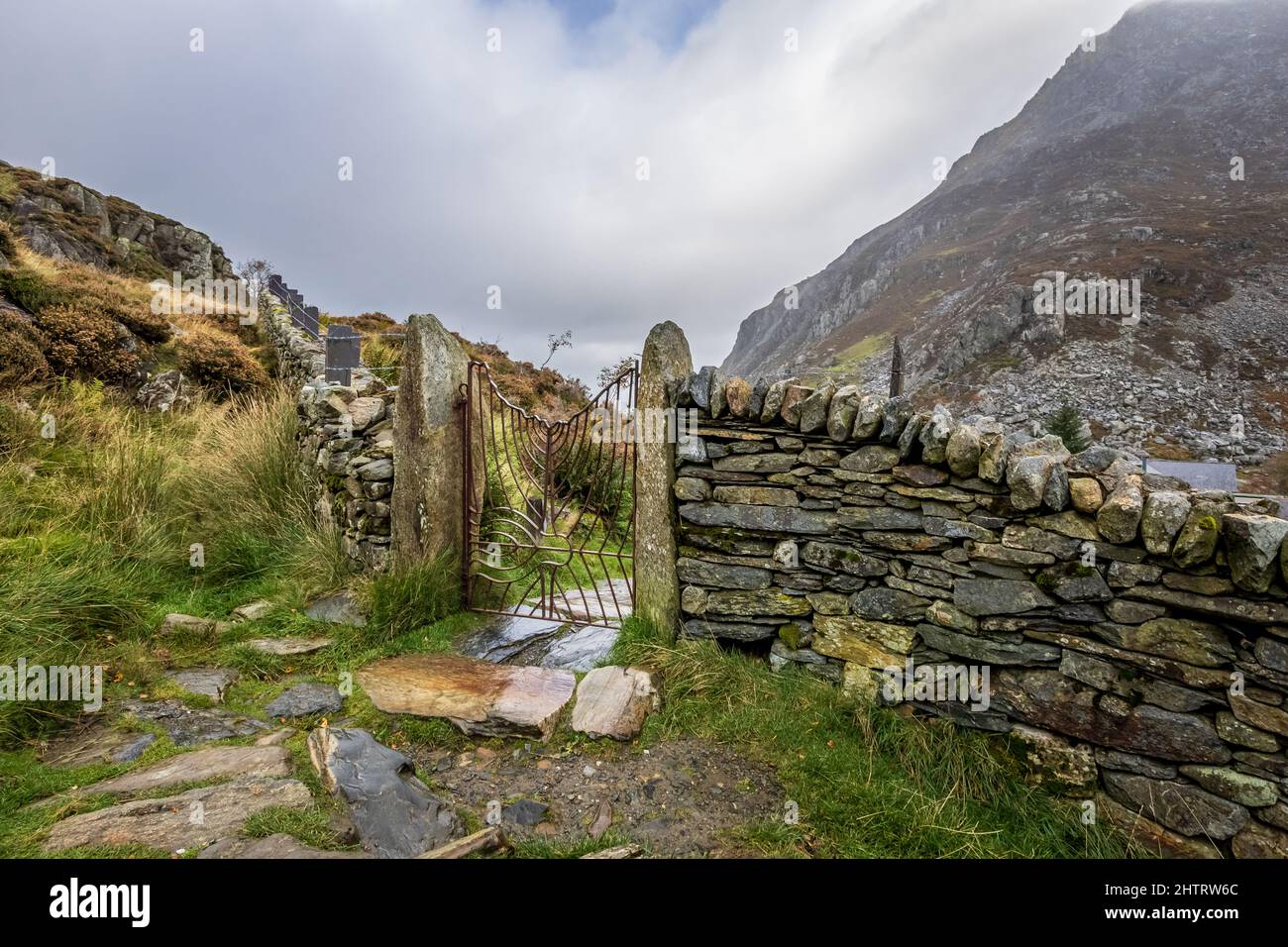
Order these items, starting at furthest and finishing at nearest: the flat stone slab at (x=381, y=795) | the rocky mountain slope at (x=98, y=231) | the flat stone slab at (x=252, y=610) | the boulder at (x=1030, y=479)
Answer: the rocky mountain slope at (x=98, y=231)
the flat stone slab at (x=252, y=610)
the boulder at (x=1030, y=479)
the flat stone slab at (x=381, y=795)

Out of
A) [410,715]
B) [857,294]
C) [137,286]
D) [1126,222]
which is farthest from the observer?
[857,294]

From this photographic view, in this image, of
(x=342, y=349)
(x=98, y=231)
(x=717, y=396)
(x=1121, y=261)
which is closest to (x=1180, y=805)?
(x=717, y=396)

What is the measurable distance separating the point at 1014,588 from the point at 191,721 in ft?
16.6

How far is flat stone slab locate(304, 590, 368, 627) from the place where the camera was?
16.0 feet

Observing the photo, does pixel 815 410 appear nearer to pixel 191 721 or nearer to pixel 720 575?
pixel 720 575

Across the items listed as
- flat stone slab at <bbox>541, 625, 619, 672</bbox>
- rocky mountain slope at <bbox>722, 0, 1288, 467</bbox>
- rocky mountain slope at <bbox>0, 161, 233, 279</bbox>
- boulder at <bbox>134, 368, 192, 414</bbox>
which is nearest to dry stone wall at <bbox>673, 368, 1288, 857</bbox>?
flat stone slab at <bbox>541, 625, 619, 672</bbox>

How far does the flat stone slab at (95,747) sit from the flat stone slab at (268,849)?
131 cm

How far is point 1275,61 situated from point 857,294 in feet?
197

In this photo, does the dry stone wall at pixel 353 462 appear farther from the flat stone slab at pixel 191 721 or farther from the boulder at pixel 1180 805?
the boulder at pixel 1180 805

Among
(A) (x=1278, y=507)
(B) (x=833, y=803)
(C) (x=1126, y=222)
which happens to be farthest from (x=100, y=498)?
(C) (x=1126, y=222)

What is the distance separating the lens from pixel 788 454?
12.8 feet

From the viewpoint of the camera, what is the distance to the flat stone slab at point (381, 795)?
2459mm

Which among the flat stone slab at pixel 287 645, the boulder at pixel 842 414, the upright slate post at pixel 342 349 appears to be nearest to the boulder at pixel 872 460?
the boulder at pixel 842 414
